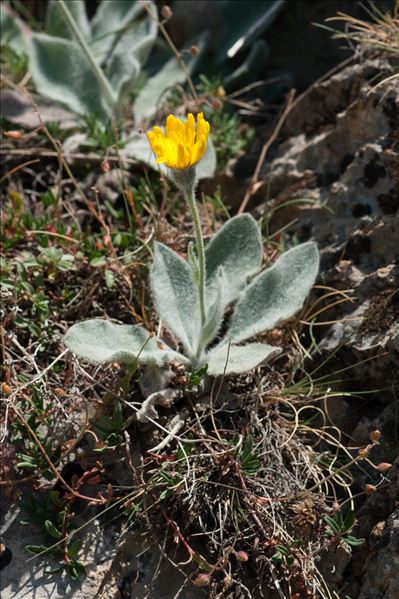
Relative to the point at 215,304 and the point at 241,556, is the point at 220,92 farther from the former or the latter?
the point at 241,556

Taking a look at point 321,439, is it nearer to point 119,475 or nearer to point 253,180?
point 119,475

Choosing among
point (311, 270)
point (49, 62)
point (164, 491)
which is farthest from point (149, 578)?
point (49, 62)

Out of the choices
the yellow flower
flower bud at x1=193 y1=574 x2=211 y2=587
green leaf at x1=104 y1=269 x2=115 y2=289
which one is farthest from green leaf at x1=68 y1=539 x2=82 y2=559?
the yellow flower

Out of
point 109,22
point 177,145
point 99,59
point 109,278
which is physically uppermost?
point 177,145

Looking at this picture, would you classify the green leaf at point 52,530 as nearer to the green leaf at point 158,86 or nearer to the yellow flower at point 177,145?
the yellow flower at point 177,145

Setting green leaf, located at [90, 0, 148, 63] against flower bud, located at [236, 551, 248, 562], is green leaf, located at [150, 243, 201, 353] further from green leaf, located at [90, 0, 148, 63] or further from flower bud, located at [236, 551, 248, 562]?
green leaf, located at [90, 0, 148, 63]

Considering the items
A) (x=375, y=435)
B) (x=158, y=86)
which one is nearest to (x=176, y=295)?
(x=375, y=435)
